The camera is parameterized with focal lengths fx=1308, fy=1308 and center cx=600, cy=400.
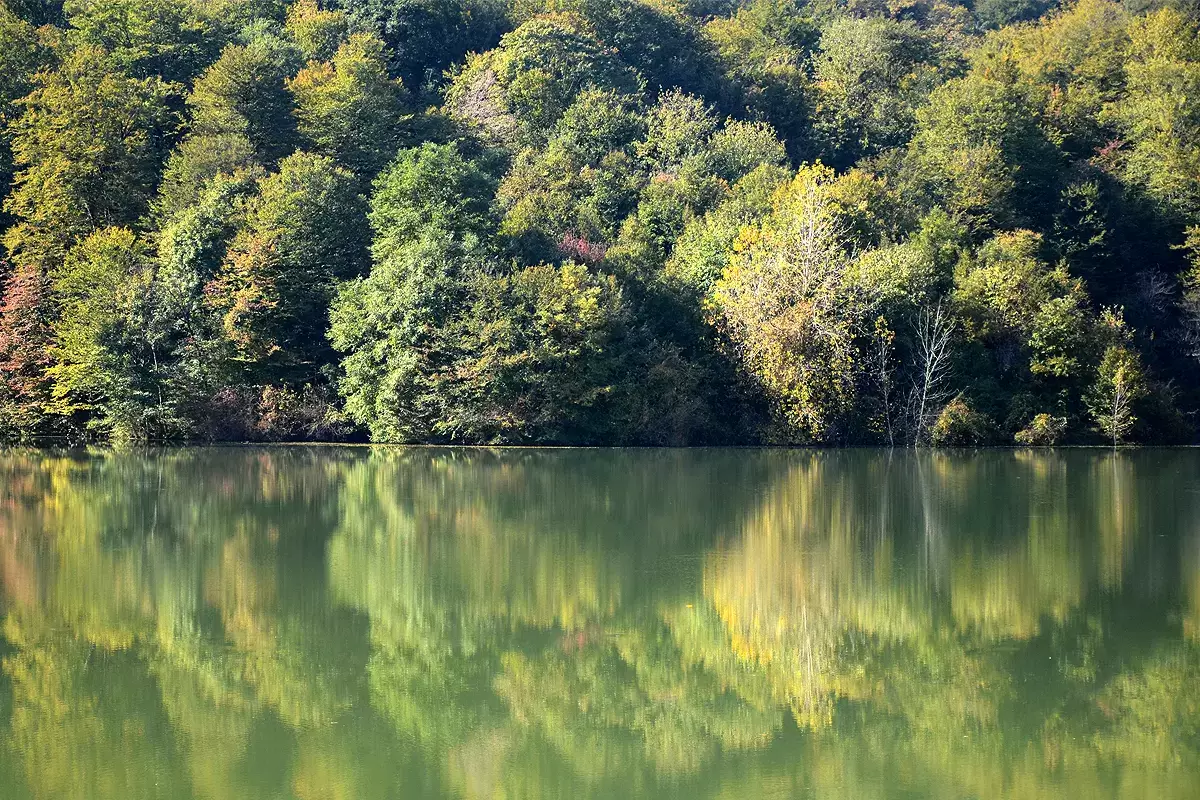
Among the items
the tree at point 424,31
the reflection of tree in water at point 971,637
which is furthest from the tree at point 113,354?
the reflection of tree in water at point 971,637

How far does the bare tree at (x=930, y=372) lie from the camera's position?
140 feet

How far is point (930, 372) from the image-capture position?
42688 mm

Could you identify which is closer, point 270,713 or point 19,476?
point 270,713

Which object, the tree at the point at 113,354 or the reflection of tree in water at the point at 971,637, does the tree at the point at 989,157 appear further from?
the tree at the point at 113,354

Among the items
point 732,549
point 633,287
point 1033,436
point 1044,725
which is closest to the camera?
point 1044,725

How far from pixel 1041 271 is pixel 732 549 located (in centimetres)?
2918

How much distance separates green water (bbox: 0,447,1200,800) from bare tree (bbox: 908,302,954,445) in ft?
53.7

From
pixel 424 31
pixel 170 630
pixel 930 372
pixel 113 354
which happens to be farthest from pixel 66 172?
pixel 170 630

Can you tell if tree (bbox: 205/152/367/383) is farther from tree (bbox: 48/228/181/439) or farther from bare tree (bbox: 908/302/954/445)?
bare tree (bbox: 908/302/954/445)

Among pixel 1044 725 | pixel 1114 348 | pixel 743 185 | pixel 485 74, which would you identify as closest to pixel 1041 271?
pixel 1114 348

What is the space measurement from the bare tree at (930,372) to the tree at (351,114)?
852 inches

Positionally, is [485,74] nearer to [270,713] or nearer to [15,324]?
[15,324]

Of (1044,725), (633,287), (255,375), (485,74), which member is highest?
(485,74)

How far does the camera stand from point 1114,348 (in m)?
42.8
